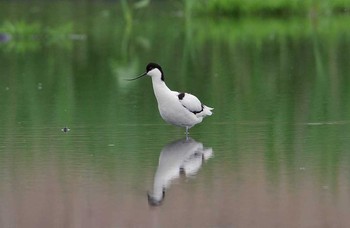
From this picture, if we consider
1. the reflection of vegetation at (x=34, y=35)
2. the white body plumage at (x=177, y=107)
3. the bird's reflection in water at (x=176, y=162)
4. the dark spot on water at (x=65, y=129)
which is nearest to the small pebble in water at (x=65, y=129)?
the dark spot on water at (x=65, y=129)

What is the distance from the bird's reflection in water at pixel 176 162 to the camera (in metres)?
9.17

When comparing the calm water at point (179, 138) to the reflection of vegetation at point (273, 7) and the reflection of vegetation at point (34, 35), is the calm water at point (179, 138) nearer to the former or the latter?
the reflection of vegetation at point (34, 35)

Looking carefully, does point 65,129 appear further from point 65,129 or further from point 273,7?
point 273,7

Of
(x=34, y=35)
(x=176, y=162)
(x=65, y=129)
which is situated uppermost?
(x=34, y=35)

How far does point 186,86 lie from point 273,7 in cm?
1500

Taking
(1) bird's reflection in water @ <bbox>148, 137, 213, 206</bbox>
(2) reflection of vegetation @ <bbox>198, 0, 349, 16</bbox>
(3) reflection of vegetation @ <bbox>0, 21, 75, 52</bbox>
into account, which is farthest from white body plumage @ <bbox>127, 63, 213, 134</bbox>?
(2) reflection of vegetation @ <bbox>198, 0, 349, 16</bbox>

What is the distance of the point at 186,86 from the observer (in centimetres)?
1689

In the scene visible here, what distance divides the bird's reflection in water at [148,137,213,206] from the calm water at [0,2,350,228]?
16mm

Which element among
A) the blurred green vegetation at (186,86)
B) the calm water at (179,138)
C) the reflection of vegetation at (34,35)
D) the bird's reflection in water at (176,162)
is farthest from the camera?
the reflection of vegetation at (34,35)

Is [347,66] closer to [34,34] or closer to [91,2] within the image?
[34,34]

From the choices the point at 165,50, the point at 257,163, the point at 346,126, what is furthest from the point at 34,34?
the point at 257,163

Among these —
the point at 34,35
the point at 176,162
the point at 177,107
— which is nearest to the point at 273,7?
the point at 34,35

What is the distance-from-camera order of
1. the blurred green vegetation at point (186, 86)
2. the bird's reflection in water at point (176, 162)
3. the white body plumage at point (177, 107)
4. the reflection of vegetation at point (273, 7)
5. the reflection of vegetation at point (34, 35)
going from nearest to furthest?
1. the bird's reflection in water at point (176, 162)
2. the blurred green vegetation at point (186, 86)
3. the white body plumage at point (177, 107)
4. the reflection of vegetation at point (34, 35)
5. the reflection of vegetation at point (273, 7)

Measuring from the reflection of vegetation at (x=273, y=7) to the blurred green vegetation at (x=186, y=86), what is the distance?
50 centimetres
